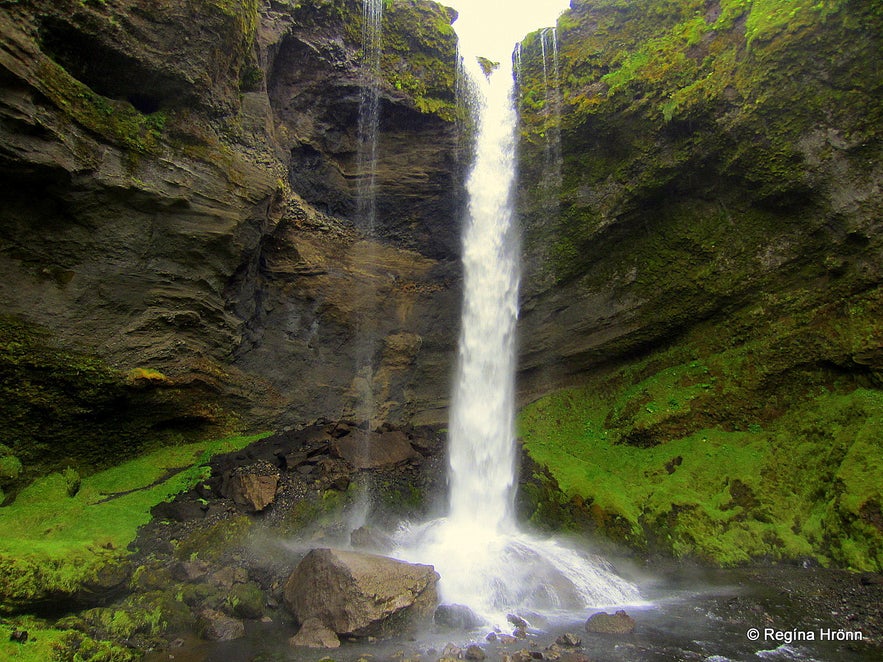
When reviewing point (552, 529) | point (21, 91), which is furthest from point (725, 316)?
point (21, 91)

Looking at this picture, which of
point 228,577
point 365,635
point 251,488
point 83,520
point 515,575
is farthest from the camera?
point 251,488

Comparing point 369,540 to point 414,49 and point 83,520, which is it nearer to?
point 83,520

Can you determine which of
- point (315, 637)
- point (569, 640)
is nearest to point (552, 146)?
point (569, 640)

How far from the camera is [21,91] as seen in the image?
862cm

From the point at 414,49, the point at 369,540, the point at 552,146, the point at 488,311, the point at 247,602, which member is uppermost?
the point at 414,49

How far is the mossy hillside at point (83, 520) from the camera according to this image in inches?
284

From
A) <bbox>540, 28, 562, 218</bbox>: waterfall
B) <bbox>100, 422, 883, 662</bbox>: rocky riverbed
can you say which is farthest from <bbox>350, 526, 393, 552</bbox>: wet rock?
<bbox>540, 28, 562, 218</bbox>: waterfall

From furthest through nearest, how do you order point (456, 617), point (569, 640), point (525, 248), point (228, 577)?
1. point (525, 248)
2. point (228, 577)
3. point (456, 617)
4. point (569, 640)

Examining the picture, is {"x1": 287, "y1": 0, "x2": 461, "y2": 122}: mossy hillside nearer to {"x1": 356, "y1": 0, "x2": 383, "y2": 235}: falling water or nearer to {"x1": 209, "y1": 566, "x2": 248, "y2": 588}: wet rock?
{"x1": 356, "y1": 0, "x2": 383, "y2": 235}: falling water

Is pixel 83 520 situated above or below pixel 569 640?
above

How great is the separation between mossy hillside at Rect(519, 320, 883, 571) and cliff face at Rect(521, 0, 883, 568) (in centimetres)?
5

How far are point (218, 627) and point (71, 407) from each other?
621 cm

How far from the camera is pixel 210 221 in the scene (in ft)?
38.3

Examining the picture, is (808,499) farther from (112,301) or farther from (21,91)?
(21,91)
